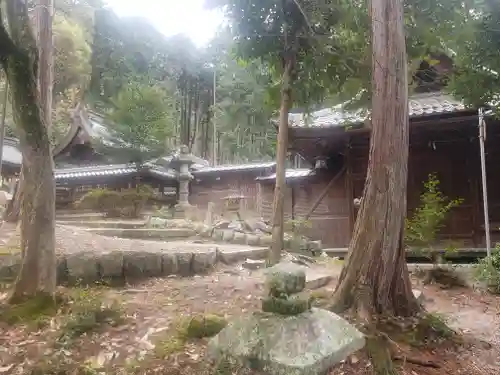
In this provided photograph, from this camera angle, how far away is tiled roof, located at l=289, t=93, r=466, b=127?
32.2ft

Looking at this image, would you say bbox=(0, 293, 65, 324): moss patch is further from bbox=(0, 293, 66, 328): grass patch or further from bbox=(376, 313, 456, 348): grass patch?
bbox=(376, 313, 456, 348): grass patch

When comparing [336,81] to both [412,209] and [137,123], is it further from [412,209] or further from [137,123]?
[137,123]

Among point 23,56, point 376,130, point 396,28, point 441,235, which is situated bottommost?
point 441,235

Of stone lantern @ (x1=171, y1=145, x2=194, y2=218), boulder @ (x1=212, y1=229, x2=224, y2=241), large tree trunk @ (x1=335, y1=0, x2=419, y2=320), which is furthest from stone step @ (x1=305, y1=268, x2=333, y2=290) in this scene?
stone lantern @ (x1=171, y1=145, x2=194, y2=218)

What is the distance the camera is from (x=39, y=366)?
359cm

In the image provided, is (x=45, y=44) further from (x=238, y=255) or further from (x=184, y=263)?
(x=238, y=255)

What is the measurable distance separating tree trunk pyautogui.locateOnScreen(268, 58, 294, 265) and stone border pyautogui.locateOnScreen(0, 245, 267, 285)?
173 cm

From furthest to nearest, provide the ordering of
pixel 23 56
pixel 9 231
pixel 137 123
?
pixel 137 123
pixel 9 231
pixel 23 56

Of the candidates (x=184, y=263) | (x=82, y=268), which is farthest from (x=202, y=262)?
(x=82, y=268)

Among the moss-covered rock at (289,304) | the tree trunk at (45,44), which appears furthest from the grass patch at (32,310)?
the tree trunk at (45,44)

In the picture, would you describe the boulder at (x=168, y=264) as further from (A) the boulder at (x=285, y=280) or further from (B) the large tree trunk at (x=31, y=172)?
(A) the boulder at (x=285, y=280)

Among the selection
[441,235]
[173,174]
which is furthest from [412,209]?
[173,174]

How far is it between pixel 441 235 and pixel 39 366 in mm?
9457

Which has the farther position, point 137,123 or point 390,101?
point 137,123
